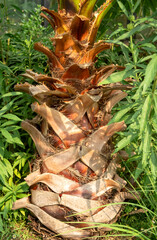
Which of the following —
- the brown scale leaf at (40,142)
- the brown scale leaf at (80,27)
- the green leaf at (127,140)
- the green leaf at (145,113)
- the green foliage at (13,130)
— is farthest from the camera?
the green foliage at (13,130)

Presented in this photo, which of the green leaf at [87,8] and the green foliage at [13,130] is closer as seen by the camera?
the green leaf at [87,8]

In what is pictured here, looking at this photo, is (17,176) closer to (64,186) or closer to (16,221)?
(16,221)

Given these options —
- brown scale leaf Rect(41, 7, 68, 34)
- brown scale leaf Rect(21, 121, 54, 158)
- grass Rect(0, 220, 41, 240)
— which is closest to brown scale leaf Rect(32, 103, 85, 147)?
brown scale leaf Rect(21, 121, 54, 158)

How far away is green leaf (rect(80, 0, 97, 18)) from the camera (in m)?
1.54

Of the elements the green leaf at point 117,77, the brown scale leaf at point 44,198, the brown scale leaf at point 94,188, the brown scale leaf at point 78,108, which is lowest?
the brown scale leaf at point 44,198

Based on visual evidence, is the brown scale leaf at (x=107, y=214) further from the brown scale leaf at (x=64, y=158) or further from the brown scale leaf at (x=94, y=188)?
the brown scale leaf at (x=64, y=158)

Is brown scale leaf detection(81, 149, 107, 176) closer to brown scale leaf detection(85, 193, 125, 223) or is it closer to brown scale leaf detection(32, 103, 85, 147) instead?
brown scale leaf detection(32, 103, 85, 147)

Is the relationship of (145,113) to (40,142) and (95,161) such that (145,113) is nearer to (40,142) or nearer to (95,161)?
(95,161)

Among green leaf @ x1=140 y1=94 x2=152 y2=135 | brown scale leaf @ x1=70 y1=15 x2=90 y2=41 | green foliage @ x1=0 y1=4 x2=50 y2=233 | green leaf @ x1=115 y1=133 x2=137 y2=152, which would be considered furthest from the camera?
green foliage @ x1=0 y1=4 x2=50 y2=233

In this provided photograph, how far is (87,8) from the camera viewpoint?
1.56 meters

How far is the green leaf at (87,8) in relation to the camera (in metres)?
1.54

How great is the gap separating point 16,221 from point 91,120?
35.7 inches

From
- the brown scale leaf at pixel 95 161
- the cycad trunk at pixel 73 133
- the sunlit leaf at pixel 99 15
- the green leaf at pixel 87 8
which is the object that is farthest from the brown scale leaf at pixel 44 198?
the green leaf at pixel 87 8

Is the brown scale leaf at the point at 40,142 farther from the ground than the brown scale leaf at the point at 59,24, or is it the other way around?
the brown scale leaf at the point at 59,24
